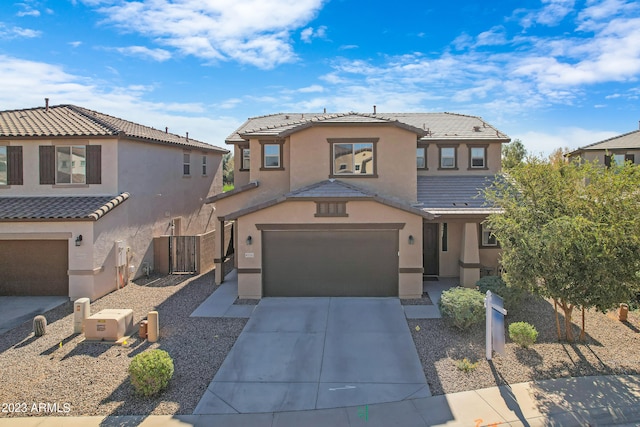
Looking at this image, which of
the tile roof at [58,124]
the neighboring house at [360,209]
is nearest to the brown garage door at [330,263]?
the neighboring house at [360,209]

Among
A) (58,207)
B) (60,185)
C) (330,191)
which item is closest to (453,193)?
(330,191)

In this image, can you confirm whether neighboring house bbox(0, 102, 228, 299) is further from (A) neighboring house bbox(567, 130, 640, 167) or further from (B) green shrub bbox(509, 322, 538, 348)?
(A) neighboring house bbox(567, 130, 640, 167)

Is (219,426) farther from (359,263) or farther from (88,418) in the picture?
(359,263)

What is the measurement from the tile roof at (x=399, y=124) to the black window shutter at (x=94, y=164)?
5.34 metres

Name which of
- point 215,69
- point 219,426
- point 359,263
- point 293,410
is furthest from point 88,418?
A: point 215,69

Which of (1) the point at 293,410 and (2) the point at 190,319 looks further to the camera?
(2) the point at 190,319

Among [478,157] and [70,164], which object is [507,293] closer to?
[478,157]

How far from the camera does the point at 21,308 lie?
1291 centimetres

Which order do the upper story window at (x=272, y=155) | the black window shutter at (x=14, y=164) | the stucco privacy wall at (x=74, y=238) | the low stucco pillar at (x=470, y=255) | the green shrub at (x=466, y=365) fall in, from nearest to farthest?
the green shrub at (x=466, y=365)
the stucco privacy wall at (x=74, y=238)
the low stucco pillar at (x=470, y=255)
the black window shutter at (x=14, y=164)
the upper story window at (x=272, y=155)

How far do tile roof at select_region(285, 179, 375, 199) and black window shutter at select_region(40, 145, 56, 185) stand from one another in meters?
9.24

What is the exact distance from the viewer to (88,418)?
6.92m

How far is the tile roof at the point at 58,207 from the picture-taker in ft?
44.6

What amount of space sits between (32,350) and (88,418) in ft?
13.2

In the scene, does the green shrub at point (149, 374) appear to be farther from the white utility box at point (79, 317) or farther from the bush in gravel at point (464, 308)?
the bush in gravel at point (464, 308)
